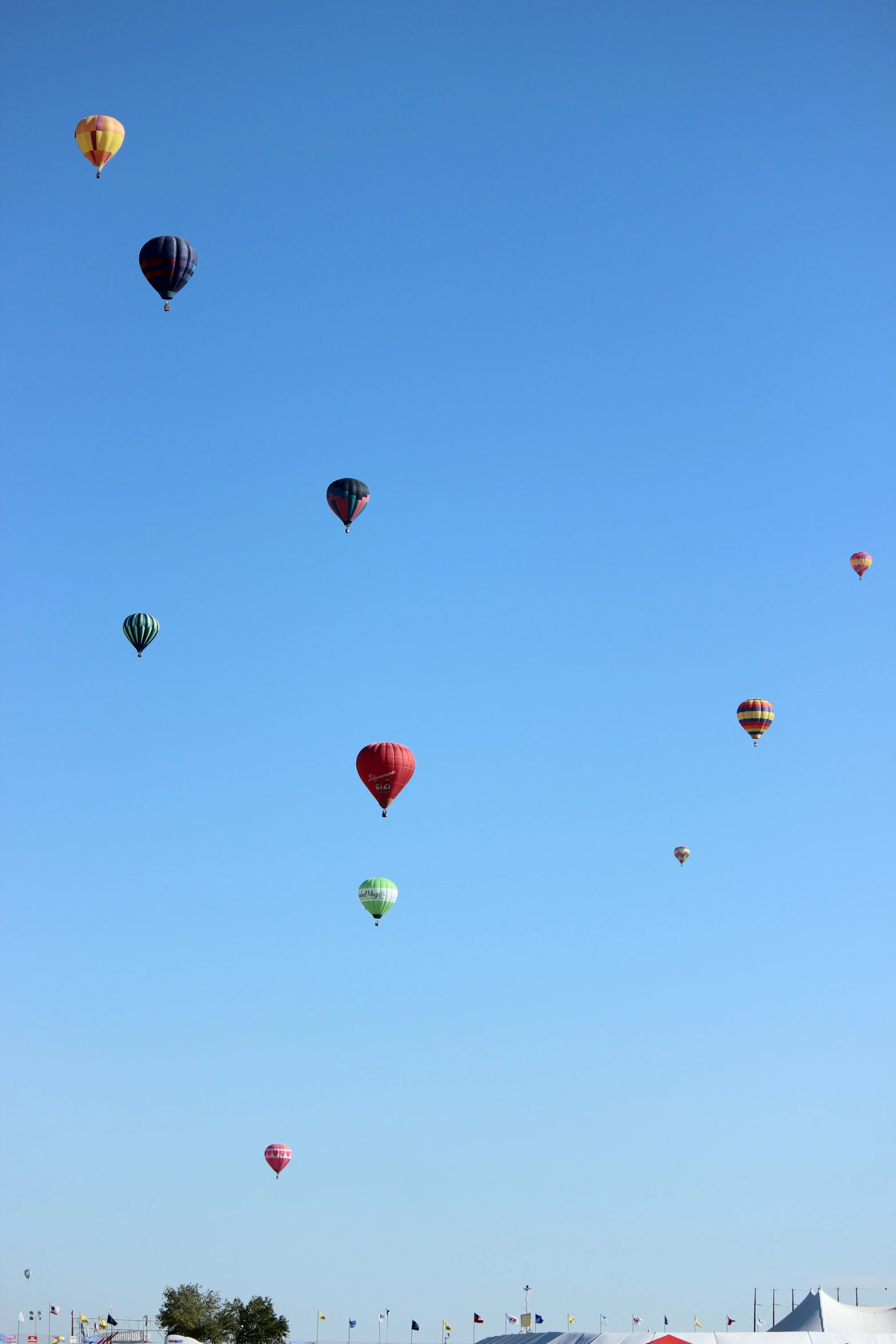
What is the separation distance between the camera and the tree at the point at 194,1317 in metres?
128

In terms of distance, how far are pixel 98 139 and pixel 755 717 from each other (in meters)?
57.6

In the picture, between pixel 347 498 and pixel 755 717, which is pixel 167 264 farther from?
pixel 755 717

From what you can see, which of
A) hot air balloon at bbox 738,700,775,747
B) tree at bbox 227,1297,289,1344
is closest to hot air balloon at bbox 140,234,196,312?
hot air balloon at bbox 738,700,775,747

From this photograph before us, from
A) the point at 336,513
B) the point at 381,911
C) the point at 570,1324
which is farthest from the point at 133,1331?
the point at 336,513

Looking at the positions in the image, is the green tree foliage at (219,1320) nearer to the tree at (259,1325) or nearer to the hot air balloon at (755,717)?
the tree at (259,1325)

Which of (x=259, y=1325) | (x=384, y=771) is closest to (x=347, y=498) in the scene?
(x=384, y=771)

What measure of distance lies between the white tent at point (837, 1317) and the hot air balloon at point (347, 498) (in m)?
52.0

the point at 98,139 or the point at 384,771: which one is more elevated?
the point at 98,139

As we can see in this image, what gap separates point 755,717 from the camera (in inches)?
4033

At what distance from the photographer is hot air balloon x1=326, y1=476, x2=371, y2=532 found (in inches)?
3167

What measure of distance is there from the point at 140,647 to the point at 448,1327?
295 feet

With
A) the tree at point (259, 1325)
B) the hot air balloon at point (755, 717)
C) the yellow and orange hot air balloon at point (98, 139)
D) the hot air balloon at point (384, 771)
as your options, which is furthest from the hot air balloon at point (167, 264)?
the tree at point (259, 1325)

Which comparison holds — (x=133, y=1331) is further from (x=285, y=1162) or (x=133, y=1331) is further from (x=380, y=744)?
(x=380, y=744)

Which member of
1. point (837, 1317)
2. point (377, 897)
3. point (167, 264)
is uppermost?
point (167, 264)
